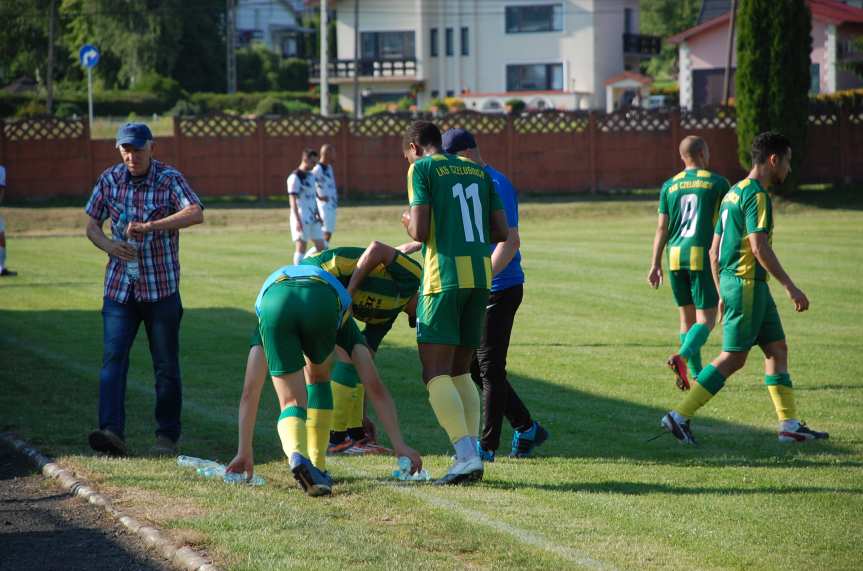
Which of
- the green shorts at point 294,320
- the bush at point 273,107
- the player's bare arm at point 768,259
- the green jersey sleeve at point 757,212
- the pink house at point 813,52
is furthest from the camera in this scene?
the bush at point 273,107

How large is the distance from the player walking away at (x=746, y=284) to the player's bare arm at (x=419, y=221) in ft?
8.42

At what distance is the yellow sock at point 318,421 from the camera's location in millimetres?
6984

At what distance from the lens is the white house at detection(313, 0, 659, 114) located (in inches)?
2643

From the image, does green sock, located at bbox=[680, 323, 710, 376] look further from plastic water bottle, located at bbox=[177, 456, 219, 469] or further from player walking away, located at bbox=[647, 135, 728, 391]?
plastic water bottle, located at bbox=[177, 456, 219, 469]

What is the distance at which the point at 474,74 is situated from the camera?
69062mm

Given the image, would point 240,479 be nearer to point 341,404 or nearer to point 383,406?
point 383,406

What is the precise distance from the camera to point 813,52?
54.3 meters

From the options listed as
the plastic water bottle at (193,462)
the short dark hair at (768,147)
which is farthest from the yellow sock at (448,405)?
the short dark hair at (768,147)

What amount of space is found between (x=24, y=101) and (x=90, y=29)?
15.0 m

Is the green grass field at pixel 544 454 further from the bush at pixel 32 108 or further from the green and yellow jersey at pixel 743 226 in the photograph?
the bush at pixel 32 108

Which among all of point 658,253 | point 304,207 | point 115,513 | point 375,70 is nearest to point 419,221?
point 115,513

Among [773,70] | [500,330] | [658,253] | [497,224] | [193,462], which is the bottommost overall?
[193,462]

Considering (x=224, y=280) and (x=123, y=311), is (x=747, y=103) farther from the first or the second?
(x=123, y=311)

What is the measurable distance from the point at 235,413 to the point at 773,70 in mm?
27985
